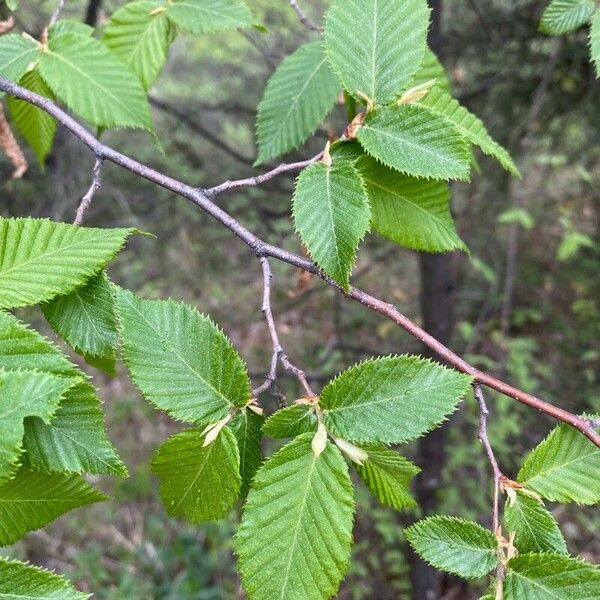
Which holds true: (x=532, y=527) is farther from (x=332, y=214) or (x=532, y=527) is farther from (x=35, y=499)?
(x=35, y=499)

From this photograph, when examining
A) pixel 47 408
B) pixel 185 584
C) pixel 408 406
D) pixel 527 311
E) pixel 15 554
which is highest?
pixel 47 408

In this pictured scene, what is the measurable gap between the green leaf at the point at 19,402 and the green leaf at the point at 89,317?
191mm

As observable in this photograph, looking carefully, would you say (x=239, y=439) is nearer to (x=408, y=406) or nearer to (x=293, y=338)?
(x=408, y=406)

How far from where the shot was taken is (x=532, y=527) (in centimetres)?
75

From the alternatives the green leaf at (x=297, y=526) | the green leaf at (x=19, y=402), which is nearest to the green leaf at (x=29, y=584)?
the green leaf at (x=19, y=402)

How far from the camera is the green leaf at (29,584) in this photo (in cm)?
59

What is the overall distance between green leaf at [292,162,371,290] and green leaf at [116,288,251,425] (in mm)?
180

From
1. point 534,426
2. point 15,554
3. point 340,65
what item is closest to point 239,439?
point 340,65

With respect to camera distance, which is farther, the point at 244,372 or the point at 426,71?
the point at 426,71

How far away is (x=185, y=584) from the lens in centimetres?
338

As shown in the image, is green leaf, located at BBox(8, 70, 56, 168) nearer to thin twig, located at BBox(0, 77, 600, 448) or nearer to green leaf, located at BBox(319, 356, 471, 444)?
thin twig, located at BBox(0, 77, 600, 448)

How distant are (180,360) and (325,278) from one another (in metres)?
0.23

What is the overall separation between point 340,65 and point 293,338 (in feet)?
13.9

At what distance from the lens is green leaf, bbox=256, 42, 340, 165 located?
122cm
